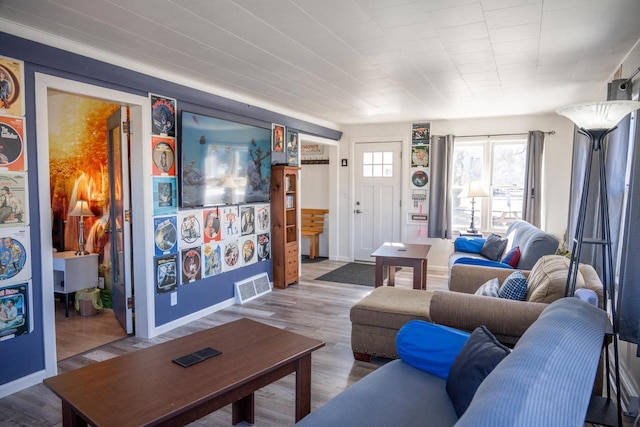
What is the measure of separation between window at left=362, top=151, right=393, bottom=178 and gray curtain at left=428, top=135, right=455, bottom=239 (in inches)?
29.3

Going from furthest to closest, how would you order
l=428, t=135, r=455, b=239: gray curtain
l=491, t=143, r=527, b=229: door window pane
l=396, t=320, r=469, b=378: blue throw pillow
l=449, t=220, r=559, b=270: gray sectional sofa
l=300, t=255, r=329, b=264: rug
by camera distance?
1. l=300, t=255, r=329, b=264: rug
2. l=428, t=135, r=455, b=239: gray curtain
3. l=491, t=143, r=527, b=229: door window pane
4. l=449, t=220, r=559, b=270: gray sectional sofa
5. l=396, t=320, r=469, b=378: blue throw pillow

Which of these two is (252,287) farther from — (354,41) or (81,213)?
(354,41)

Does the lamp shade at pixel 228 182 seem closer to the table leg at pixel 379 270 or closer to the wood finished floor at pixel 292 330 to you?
the wood finished floor at pixel 292 330

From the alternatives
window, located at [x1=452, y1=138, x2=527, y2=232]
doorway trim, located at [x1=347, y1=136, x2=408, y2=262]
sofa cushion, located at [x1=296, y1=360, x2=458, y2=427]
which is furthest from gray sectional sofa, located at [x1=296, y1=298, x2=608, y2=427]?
doorway trim, located at [x1=347, y1=136, x2=408, y2=262]

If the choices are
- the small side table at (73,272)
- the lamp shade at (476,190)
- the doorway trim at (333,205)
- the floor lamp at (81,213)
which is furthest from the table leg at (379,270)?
the floor lamp at (81,213)

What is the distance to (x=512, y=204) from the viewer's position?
6.12m

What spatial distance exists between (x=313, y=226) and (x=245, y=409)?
5.33 metres

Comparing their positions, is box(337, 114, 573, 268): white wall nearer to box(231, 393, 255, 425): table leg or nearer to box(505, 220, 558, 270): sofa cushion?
box(505, 220, 558, 270): sofa cushion

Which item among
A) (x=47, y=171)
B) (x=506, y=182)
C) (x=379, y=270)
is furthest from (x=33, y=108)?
(x=506, y=182)

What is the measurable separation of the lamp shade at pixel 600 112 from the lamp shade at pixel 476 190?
148 inches

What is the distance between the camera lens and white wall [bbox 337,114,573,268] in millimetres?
5730

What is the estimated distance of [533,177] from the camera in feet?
18.8

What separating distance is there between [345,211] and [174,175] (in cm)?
389

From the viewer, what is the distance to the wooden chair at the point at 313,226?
7.36 m
